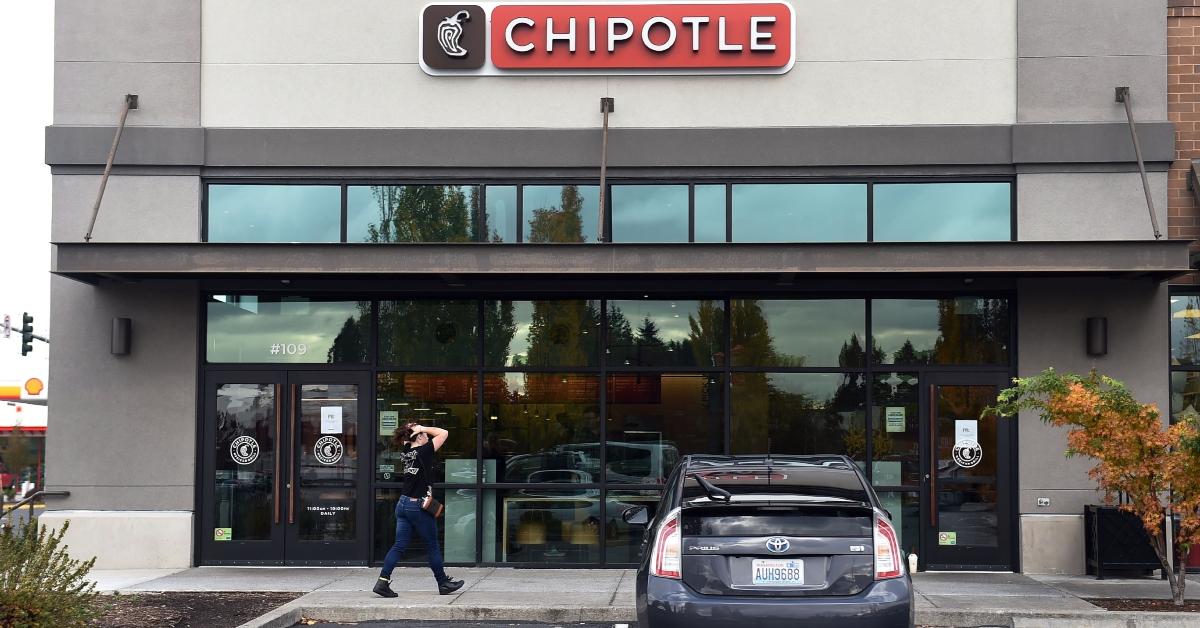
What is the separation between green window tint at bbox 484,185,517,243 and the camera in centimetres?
1401

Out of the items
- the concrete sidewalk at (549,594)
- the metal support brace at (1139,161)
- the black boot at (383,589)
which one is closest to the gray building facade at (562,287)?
the metal support brace at (1139,161)

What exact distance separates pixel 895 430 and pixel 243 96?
8868 millimetres

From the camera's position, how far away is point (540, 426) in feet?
45.6

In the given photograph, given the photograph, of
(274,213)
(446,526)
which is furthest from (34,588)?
(274,213)

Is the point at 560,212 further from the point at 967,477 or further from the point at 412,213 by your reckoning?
the point at 967,477

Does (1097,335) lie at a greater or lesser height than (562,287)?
lesser

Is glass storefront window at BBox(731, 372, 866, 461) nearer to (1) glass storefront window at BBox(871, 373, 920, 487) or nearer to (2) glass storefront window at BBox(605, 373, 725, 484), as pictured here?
(1) glass storefront window at BBox(871, 373, 920, 487)

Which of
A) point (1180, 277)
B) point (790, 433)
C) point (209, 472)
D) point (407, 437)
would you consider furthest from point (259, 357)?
point (1180, 277)

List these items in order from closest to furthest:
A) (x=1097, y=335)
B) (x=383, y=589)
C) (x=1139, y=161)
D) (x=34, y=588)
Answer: (x=34, y=588), (x=383, y=589), (x=1139, y=161), (x=1097, y=335)

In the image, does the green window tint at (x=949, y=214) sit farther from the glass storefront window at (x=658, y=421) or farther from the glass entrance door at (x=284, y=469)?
the glass entrance door at (x=284, y=469)

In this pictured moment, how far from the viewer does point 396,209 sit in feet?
46.3

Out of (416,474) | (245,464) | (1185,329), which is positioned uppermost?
(1185,329)

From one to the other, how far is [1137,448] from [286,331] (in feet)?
31.1

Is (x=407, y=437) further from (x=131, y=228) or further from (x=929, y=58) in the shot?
(x=929, y=58)
